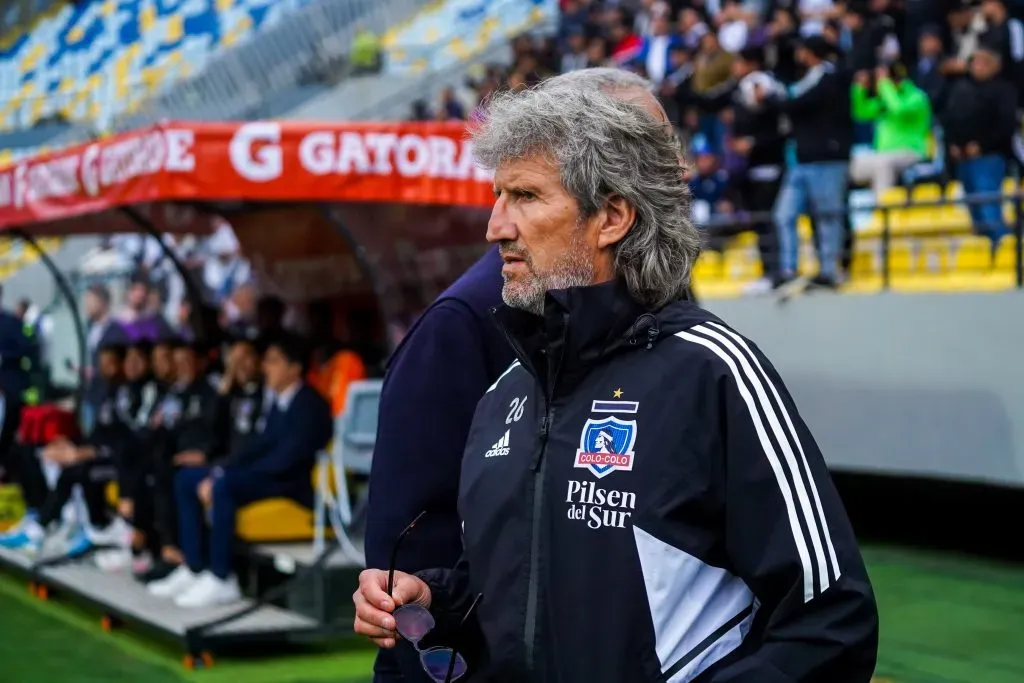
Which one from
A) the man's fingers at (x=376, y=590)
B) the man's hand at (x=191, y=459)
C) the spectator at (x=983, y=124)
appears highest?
the man's fingers at (x=376, y=590)

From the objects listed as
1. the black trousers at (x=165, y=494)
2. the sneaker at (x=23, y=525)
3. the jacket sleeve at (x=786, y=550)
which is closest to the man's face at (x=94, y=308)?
the sneaker at (x=23, y=525)

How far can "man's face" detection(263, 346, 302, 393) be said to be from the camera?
695 centimetres

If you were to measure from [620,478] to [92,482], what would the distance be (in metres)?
7.51

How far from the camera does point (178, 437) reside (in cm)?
764

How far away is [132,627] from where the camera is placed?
7406mm

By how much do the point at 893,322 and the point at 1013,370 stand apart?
3.01 feet

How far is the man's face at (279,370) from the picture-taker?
22.8ft

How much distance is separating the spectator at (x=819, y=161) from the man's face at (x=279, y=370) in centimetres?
366

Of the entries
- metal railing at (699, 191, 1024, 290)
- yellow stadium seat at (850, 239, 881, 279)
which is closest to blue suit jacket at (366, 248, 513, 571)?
metal railing at (699, 191, 1024, 290)

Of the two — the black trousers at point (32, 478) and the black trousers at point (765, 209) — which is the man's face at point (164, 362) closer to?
the black trousers at point (32, 478)

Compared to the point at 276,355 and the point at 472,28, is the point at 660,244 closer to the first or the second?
the point at 276,355

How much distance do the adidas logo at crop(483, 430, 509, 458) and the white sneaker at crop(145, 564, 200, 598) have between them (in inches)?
212

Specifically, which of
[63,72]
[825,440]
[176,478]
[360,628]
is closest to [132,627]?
[176,478]

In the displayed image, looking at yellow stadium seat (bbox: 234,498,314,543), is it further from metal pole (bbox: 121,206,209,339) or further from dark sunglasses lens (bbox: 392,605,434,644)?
dark sunglasses lens (bbox: 392,605,434,644)
